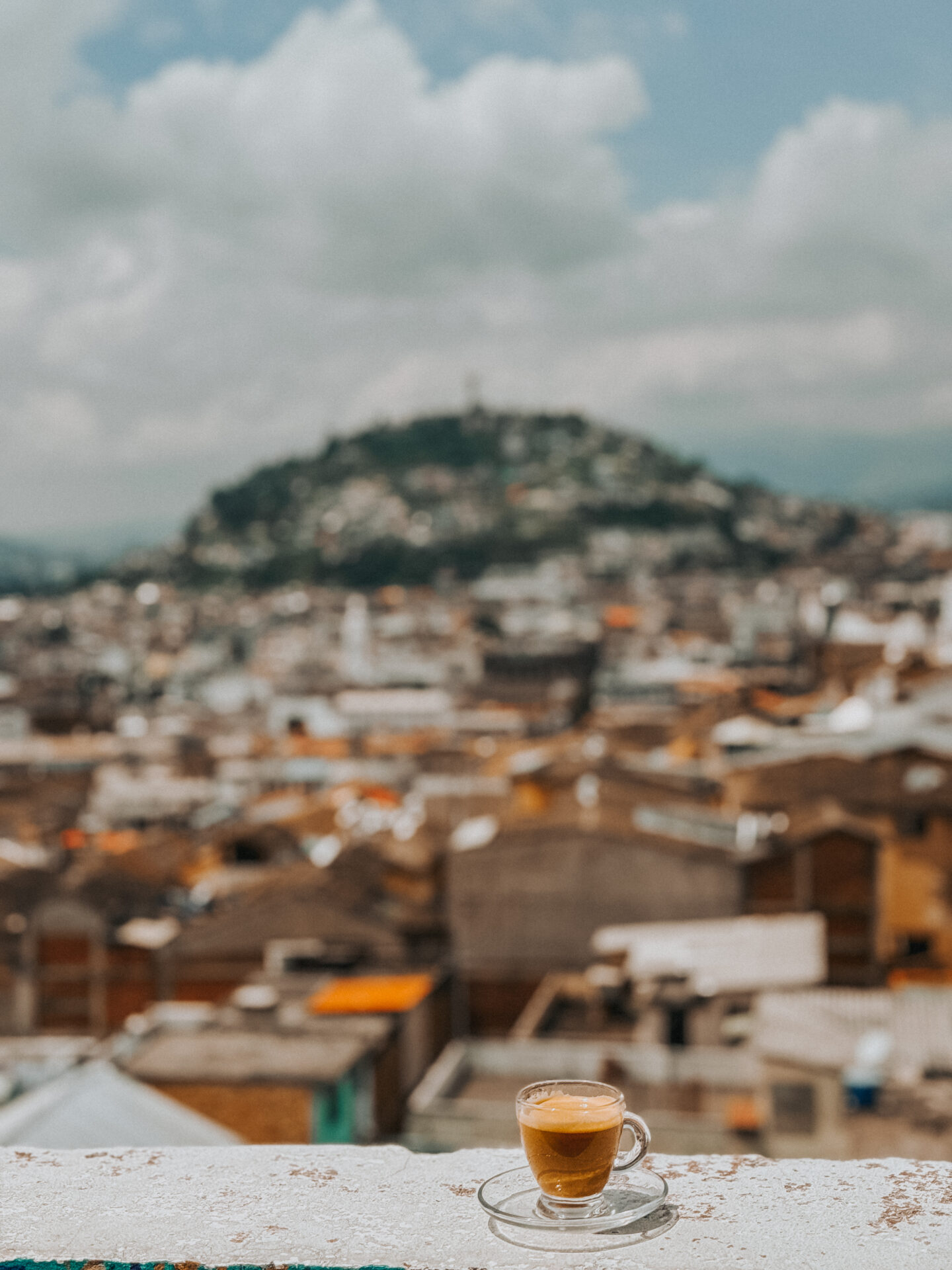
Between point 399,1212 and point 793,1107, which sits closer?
point 399,1212

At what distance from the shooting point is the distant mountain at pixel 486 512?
97.7m

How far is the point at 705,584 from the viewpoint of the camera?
75.3 m

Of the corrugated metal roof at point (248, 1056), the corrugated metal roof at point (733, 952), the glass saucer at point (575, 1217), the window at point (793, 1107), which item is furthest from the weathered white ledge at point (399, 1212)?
the corrugated metal roof at point (733, 952)

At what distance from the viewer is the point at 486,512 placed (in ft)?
347

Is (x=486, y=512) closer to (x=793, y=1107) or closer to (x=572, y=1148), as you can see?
(x=793, y=1107)

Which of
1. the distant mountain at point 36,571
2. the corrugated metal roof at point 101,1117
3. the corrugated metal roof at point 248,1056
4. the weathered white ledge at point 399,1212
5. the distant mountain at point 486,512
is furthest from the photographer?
the distant mountain at point 36,571

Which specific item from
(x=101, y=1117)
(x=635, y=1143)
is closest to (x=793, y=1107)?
(x=101, y=1117)

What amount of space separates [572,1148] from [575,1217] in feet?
0.21

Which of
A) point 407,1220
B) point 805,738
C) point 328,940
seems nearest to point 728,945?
point 328,940

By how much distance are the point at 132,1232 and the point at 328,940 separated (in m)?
12.6

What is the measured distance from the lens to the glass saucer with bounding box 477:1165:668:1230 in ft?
4.11

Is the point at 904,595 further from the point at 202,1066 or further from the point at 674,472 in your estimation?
the point at 674,472

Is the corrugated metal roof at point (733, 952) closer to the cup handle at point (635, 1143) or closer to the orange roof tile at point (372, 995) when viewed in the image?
the orange roof tile at point (372, 995)

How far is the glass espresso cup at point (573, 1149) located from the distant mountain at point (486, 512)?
285ft
